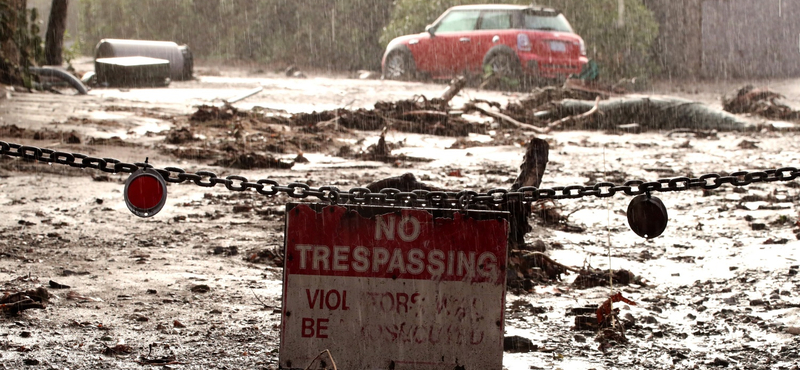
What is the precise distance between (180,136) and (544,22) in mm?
10729

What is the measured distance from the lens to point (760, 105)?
47.1 ft

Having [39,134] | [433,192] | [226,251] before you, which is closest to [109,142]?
[39,134]

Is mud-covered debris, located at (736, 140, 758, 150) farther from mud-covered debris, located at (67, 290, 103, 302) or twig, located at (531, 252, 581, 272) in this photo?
mud-covered debris, located at (67, 290, 103, 302)

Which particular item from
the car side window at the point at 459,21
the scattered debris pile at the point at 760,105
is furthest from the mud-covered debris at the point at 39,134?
the car side window at the point at 459,21

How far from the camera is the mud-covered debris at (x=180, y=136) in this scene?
9742 millimetres

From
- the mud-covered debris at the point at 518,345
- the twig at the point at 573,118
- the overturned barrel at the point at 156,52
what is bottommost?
the mud-covered debris at the point at 518,345

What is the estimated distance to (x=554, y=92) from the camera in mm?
14406

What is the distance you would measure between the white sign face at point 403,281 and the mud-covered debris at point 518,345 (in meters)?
Result: 0.75

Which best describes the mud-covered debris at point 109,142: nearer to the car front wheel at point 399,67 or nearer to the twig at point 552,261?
the twig at point 552,261

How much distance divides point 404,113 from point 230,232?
6863 mm

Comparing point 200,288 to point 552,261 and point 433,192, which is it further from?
point 552,261

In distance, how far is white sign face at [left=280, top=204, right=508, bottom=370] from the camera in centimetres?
283

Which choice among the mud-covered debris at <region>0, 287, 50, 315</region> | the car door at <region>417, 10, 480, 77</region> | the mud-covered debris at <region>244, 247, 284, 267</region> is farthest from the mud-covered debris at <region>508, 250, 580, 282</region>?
the car door at <region>417, 10, 480, 77</region>

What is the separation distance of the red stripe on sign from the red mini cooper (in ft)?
50.7
